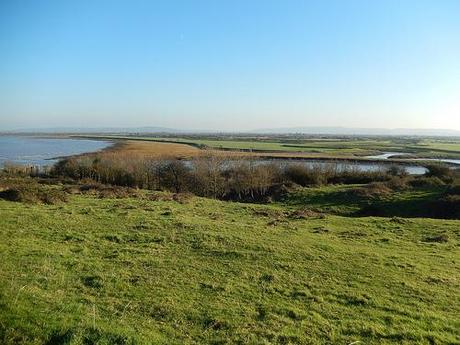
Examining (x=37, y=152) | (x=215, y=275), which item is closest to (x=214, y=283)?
(x=215, y=275)

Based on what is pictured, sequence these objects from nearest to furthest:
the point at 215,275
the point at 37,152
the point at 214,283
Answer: the point at 214,283 < the point at 215,275 < the point at 37,152

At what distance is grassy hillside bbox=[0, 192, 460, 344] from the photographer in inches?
352

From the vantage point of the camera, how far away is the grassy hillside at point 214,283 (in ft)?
29.4

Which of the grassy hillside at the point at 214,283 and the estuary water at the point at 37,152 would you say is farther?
the estuary water at the point at 37,152

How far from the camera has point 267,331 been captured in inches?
358

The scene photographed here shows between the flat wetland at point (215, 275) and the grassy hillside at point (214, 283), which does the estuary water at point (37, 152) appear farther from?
the grassy hillside at point (214, 283)

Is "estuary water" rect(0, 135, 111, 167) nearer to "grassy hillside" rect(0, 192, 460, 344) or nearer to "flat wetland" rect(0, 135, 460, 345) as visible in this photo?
"flat wetland" rect(0, 135, 460, 345)

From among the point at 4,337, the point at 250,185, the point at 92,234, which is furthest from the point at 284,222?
the point at 250,185

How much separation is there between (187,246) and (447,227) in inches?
630

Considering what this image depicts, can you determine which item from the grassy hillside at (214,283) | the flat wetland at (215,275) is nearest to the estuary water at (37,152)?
the flat wetland at (215,275)

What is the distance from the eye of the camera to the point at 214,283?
12031 millimetres

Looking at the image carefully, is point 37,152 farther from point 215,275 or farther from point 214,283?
point 214,283

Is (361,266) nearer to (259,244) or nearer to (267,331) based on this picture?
(259,244)

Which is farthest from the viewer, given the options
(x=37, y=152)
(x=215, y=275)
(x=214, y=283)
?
(x=37, y=152)
